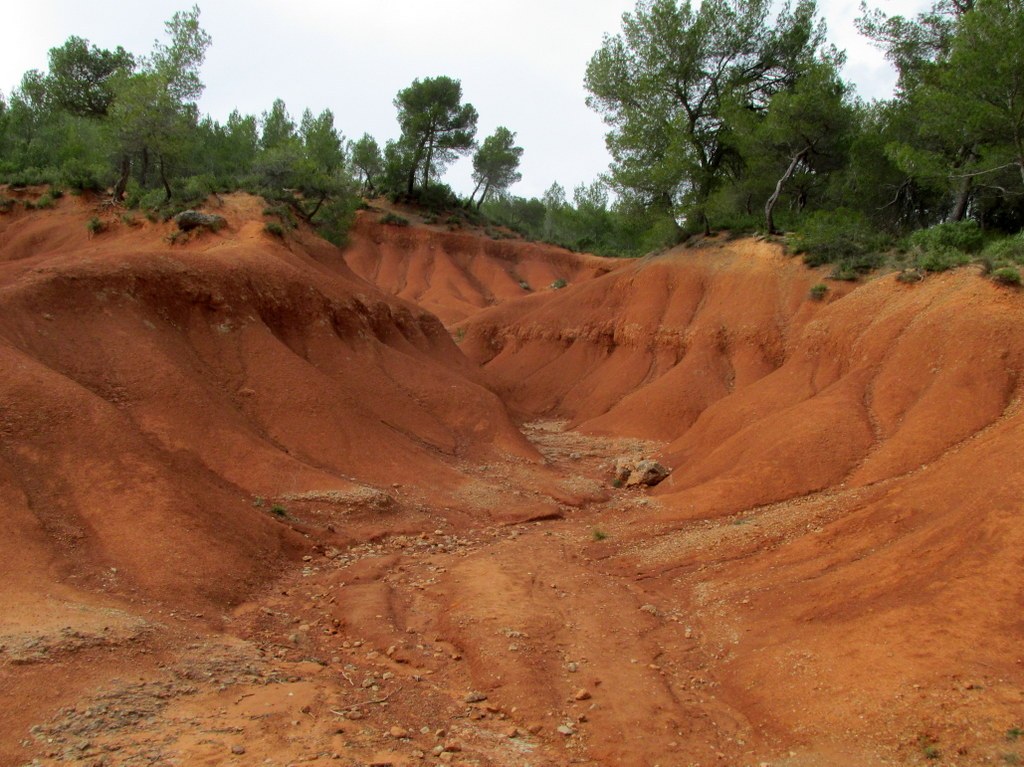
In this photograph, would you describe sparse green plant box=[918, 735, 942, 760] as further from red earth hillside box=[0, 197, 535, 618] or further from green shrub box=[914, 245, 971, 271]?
green shrub box=[914, 245, 971, 271]

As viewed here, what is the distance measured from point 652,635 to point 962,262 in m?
16.3

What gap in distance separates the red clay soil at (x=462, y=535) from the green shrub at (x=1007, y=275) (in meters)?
0.53

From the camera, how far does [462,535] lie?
531 inches

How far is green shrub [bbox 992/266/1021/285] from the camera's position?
1700cm

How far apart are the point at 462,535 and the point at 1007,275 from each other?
15151 mm

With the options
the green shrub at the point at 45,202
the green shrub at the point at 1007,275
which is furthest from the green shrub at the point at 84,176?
the green shrub at the point at 1007,275

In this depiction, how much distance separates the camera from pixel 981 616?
25.3 ft

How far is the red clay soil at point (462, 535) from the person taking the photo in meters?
6.66

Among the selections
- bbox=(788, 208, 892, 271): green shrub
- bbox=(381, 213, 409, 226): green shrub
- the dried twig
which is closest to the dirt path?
the dried twig

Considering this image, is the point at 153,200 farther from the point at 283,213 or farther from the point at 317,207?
the point at 317,207

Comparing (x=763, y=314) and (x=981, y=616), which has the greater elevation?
(x=763, y=314)

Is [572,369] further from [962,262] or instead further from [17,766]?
[17,766]

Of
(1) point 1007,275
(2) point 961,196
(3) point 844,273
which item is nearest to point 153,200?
(3) point 844,273

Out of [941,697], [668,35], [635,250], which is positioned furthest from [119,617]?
[635,250]
